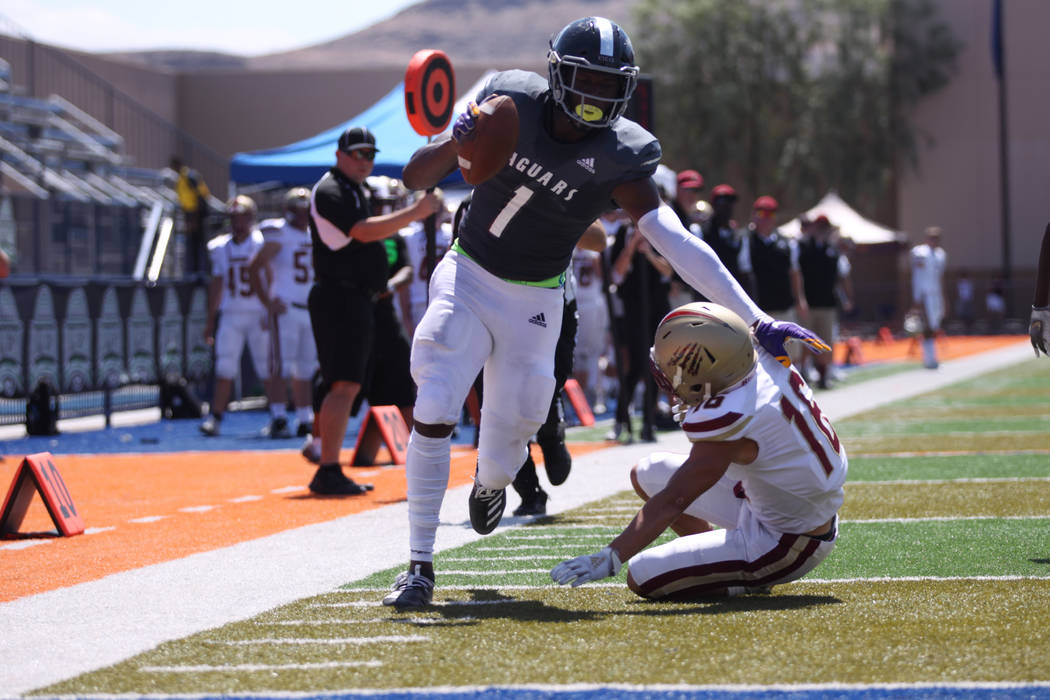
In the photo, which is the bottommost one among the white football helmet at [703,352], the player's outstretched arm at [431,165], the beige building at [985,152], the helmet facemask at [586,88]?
the white football helmet at [703,352]

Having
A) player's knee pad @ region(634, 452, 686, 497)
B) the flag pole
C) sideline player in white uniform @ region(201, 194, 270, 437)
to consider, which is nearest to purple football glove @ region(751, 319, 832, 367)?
player's knee pad @ region(634, 452, 686, 497)

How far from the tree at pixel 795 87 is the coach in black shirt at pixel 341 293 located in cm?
3445

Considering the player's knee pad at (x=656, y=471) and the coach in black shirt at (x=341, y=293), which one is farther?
the coach in black shirt at (x=341, y=293)

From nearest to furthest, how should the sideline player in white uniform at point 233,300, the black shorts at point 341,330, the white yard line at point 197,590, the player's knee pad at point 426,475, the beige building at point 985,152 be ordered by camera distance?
the white yard line at point 197,590, the player's knee pad at point 426,475, the black shorts at point 341,330, the sideline player in white uniform at point 233,300, the beige building at point 985,152

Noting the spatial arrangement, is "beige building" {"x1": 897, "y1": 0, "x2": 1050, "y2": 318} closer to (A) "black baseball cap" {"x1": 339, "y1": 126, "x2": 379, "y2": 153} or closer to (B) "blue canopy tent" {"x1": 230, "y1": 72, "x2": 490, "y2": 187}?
(B) "blue canopy tent" {"x1": 230, "y1": 72, "x2": 490, "y2": 187}

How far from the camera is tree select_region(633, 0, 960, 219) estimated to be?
42312 millimetres

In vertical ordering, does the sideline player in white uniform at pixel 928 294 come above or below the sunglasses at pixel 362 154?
below

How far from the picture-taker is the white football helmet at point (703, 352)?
4.55 meters

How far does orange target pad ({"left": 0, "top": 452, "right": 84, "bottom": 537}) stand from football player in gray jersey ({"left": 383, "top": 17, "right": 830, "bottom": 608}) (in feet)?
8.28

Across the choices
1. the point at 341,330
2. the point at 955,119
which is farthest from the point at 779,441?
the point at 955,119

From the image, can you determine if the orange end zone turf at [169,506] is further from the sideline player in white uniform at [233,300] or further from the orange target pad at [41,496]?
the sideline player in white uniform at [233,300]

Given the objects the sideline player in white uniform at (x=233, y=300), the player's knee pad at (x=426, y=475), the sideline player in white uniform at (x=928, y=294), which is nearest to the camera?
the player's knee pad at (x=426, y=475)

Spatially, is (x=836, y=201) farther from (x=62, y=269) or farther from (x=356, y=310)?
(x=356, y=310)

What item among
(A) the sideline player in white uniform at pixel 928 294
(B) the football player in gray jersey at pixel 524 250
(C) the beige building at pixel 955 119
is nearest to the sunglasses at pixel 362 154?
(B) the football player in gray jersey at pixel 524 250
